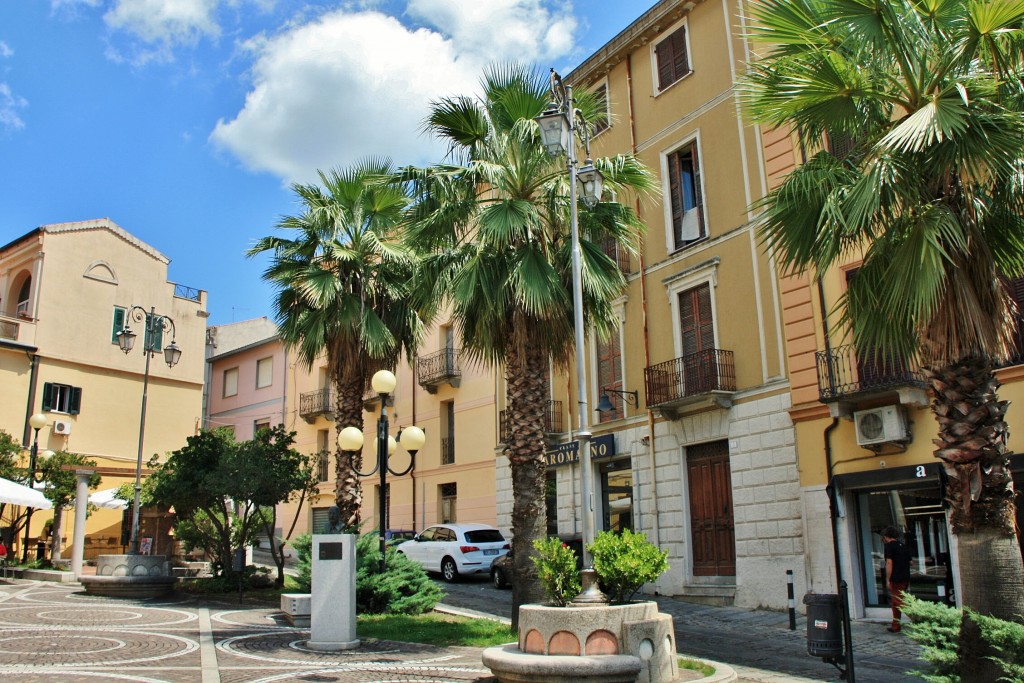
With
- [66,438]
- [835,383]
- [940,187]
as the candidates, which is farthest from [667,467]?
[66,438]

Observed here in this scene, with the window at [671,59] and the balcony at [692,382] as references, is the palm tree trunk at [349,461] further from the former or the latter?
the window at [671,59]

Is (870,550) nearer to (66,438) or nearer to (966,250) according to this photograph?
(966,250)

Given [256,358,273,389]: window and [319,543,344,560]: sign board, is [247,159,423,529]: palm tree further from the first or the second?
[256,358,273,389]: window

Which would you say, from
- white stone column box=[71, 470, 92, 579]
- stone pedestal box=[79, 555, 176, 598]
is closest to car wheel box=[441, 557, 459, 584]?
stone pedestal box=[79, 555, 176, 598]

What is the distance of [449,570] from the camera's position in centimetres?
2217

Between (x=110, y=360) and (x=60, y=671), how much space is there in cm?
2653

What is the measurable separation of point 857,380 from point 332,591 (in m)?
9.82

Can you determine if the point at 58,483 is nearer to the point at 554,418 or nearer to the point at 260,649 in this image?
the point at 554,418

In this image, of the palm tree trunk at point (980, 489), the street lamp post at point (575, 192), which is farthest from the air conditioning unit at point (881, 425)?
the palm tree trunk at point (980, 489)

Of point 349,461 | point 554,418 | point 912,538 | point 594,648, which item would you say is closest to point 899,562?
point 912,538

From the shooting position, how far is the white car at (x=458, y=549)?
21922 mm

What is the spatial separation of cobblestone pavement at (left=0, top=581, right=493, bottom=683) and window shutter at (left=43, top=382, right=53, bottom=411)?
16743mm

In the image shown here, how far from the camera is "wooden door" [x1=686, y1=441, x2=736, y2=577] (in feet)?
59.2

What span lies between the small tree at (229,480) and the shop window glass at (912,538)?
11.9 metres
